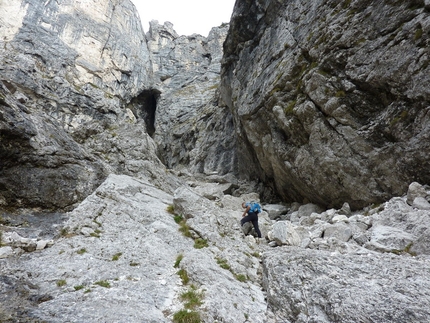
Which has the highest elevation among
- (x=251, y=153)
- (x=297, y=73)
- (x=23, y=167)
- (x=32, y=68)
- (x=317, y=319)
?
(x=32, y=68)

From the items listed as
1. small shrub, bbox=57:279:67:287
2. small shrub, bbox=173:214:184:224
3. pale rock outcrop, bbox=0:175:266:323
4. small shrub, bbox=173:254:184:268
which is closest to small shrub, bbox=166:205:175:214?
pale rock outcrop, bbox=0:175:266:323

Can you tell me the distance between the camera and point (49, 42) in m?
57.9

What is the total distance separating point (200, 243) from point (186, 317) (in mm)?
4867

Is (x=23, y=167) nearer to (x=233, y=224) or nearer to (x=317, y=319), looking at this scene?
(x=233, y=224)

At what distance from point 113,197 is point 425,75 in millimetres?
17877

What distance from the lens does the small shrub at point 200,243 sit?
10562 millimetres

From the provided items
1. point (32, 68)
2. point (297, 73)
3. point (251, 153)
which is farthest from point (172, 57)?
point (297, 73)

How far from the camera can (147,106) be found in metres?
77.9

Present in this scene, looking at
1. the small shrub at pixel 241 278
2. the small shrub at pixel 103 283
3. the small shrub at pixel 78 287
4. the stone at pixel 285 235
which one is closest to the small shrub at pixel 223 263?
the small shrub at pixel 241 278

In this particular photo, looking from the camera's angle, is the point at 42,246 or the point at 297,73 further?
the point at 297,73

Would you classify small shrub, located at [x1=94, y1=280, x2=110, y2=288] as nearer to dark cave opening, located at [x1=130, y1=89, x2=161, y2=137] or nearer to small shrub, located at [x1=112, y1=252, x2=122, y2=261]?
small shrub, located at [x1=112, y1=252, x2=122, y2=261]

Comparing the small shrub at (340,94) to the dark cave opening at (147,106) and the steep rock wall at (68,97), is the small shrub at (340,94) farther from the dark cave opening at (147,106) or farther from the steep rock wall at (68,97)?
the dark cave opening at (147,106)

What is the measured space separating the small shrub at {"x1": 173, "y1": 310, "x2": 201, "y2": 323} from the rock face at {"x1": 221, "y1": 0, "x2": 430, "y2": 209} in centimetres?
1456

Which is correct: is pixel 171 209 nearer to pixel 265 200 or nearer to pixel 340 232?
Result: pixel 340 232
